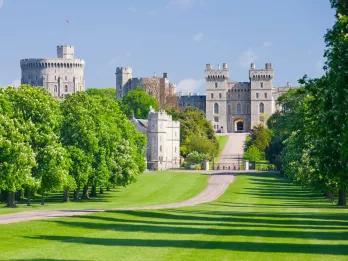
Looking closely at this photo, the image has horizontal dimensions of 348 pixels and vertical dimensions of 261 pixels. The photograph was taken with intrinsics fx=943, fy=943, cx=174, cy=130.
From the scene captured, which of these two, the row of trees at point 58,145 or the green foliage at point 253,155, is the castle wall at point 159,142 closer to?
the green foliage at point 253,155

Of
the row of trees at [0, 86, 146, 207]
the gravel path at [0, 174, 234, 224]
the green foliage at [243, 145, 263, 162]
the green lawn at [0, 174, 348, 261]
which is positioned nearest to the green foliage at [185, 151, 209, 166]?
the green foliage at [243, 145, 263, 162]

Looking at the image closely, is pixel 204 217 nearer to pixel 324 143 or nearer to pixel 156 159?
pixel 324 143

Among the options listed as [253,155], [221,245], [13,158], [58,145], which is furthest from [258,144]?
[221,245]

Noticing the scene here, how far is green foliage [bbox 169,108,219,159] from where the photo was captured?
163625 mm

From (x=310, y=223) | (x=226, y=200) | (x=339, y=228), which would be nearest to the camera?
(x=339, y=228)

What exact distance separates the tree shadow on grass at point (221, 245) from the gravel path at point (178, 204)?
305 inches

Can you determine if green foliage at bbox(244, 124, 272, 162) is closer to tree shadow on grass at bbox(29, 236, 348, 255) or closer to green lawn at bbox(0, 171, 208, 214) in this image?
green lawn at bbox(0, 171, 208, 214)

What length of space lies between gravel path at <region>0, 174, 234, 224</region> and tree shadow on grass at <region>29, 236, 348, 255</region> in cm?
776

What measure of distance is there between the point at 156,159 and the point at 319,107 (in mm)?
110141

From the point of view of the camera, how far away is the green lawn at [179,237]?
29.3 metres

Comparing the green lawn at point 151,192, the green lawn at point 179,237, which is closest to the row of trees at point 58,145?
the green lawn at point 151,192

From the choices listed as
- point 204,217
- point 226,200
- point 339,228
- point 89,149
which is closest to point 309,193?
point 226,200

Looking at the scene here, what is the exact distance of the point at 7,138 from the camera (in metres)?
64.2

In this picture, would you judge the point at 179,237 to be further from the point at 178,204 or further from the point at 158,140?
the point at 158,140
